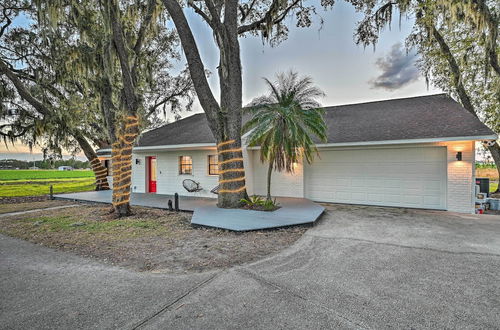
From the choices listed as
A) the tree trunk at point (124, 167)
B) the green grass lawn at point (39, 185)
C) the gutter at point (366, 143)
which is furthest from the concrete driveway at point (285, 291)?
the green grass lawn at point (39, 185)

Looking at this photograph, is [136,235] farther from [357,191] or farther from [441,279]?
[357,191]

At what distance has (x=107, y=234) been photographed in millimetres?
5391

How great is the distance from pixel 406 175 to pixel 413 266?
5.46 metres

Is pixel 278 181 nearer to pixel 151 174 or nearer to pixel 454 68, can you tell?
pixel 151 174

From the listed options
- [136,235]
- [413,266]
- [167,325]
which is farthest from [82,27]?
[413,266]

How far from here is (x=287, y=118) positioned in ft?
22.1

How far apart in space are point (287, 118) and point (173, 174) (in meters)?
6.76

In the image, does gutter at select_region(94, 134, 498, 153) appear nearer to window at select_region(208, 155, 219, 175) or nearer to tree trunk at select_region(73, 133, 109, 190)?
window at select_region(208, 155, 219, 175)

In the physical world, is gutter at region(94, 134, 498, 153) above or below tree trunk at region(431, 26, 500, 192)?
below

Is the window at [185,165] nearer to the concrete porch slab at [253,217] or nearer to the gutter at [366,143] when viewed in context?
the gutter at [366,143]

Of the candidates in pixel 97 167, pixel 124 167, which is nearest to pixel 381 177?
pixel 124 167

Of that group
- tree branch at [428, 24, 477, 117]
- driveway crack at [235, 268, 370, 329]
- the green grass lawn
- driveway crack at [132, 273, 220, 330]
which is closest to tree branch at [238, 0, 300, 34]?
tree branch at [428, 24, 477, 117]

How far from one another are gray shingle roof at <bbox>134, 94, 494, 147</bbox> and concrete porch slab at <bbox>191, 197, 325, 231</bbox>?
3042 millimetres

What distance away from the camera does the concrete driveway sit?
2316 millimetres
